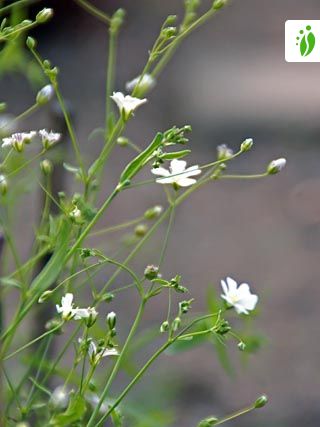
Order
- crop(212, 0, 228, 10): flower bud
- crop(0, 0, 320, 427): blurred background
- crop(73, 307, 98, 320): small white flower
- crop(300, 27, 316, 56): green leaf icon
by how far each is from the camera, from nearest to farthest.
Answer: crop(73, 307, 98, 320): small white flower, crop(212, 0, 228, 10): flower bud, crop(300, 27, 316, 56): green leaf icon, crop(0, 0, 320, 427): blurred background

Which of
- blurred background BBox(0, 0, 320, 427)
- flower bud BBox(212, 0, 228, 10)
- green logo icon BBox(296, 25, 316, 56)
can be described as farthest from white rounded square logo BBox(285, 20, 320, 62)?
blurred background BBox(0, 0, 320, 427)

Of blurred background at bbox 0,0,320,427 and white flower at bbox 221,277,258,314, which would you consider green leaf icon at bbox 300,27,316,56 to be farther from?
blurred background at bbox 0,0,320,427

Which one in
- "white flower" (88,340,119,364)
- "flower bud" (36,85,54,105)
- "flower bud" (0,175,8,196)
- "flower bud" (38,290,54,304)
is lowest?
"white flower" (88,340,119,364)

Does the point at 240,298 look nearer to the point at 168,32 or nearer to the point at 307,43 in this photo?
the point at 168,32

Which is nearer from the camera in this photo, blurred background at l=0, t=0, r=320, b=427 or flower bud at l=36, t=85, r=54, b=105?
flower bud at l=36, t=85, r=54, b=105

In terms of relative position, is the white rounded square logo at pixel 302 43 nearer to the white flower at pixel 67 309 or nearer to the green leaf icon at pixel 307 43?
the green leaf icon at pixel 307 43

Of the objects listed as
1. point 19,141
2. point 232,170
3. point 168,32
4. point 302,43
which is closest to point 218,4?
point 168,32

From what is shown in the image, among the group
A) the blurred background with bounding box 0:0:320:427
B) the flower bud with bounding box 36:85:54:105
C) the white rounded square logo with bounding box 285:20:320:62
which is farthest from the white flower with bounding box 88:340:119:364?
the blurred background with bounding box 0:0:320:427

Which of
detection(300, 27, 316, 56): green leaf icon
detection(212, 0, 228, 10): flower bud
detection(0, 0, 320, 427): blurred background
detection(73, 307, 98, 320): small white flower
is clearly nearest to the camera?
detection(73, 307, 98, 320): small white flower

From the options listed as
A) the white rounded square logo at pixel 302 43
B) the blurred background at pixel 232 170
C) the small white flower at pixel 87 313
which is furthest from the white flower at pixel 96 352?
the blurred background at pixel 232 170

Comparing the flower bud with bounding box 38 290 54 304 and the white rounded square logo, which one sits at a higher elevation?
the flower bud with bounding box 38 290 54 304
